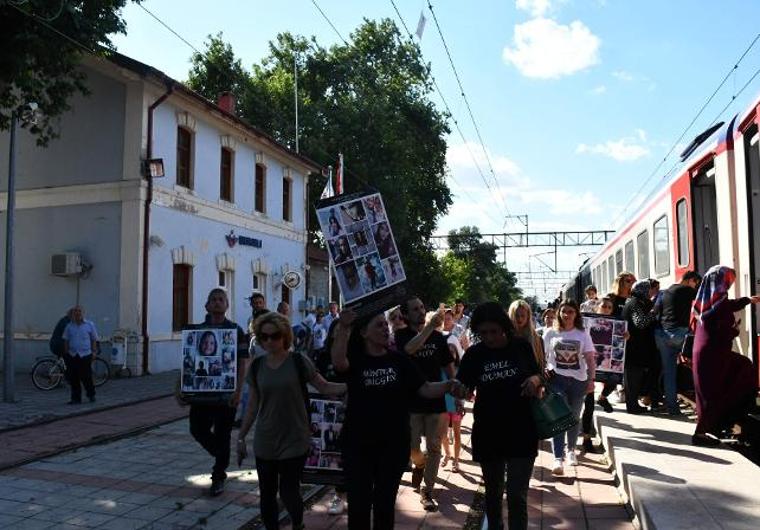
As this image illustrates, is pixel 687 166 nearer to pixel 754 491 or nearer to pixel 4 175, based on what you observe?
pixel 754 491

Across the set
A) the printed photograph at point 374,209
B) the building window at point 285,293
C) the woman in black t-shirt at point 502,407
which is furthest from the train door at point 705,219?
the building window at point 285,293

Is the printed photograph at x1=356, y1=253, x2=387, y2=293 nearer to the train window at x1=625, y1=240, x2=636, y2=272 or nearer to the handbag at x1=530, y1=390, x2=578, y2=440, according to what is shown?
the handbag at x1=530, y1=390, x2=578, y2=440

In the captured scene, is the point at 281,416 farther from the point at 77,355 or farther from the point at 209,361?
the point at 77,355

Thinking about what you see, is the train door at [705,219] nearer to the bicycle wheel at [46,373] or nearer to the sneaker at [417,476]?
the sneaker at [417,476]

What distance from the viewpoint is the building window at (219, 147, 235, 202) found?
19766 mm

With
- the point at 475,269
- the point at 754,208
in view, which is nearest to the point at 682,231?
the point at 754,208

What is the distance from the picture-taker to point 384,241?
13.6ft

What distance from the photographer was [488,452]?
13.8 ft

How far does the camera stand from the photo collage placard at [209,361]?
19.5 ft

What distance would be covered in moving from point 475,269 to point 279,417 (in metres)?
68.3

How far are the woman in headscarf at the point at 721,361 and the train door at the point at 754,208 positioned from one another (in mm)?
781

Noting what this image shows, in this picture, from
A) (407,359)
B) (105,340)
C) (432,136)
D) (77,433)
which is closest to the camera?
(407,359)

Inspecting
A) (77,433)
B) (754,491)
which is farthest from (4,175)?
(754,491)

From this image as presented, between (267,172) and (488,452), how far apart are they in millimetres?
19331
